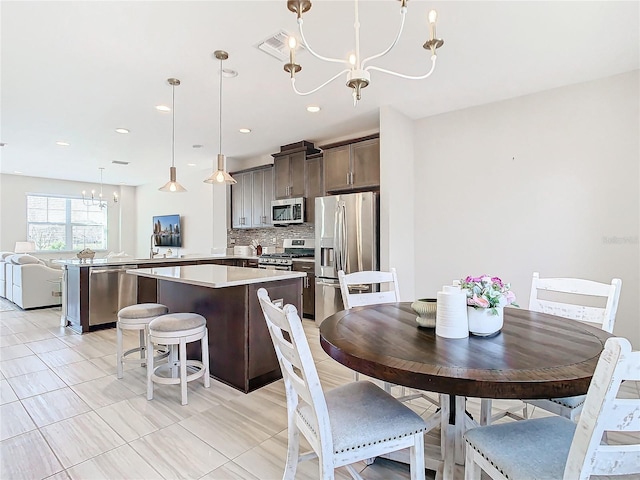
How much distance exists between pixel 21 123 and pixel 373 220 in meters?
4.88

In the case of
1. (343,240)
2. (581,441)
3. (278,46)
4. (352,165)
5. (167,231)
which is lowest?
(581,441)

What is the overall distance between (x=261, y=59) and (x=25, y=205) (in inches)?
346

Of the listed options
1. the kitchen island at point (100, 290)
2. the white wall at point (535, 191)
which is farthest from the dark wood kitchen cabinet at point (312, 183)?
the kitchen island at point (100, 290)

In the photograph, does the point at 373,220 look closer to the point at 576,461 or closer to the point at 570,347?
the point at 570,347

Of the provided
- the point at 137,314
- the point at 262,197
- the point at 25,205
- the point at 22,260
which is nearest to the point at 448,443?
the point at 137,314

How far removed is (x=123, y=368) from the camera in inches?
121

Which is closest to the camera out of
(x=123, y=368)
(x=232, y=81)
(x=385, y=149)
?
(x=123, y=368)

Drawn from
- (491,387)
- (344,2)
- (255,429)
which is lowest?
(255,429)

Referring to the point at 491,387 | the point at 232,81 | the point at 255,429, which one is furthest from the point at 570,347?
the point at 232,81

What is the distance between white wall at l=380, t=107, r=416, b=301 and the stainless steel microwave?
1.65m

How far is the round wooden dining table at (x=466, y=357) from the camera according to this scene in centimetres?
102

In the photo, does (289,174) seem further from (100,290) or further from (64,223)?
(64,223)

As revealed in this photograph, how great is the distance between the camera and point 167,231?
8758mm

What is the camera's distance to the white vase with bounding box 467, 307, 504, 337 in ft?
4.69
